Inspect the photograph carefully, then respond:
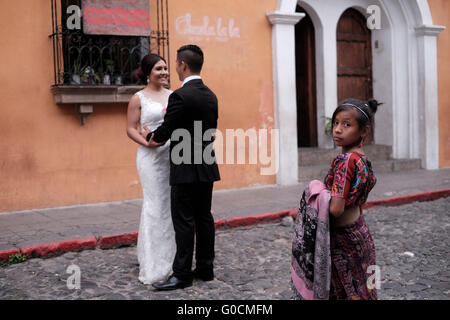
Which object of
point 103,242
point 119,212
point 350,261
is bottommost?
point 103,242

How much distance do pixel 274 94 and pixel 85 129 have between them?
10.8 feet

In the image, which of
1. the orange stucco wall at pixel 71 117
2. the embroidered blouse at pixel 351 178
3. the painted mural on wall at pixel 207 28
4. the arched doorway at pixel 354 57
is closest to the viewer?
the embroidered blouse at pixel 351 178

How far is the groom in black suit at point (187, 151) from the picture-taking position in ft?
12.7

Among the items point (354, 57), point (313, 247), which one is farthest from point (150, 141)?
point (354, 57)

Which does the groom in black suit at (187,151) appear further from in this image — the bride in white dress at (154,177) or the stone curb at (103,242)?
the stone curb at (103,242)

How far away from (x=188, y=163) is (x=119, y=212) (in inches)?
120

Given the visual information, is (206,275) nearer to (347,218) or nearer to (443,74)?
(347,218)

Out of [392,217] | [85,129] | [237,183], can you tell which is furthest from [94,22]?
[392,217]

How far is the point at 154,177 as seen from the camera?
4.24 meters

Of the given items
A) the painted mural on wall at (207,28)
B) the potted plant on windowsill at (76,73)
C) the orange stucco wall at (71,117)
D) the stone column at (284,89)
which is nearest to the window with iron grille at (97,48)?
the potted plant on windowsill at (76,73)

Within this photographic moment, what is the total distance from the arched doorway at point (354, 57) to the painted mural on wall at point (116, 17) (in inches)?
189

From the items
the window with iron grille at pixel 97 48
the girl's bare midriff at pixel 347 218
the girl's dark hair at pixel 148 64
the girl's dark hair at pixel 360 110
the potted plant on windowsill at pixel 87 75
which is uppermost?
the window with iron grille at pixel 97 48

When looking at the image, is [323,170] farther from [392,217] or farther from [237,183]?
[392,217]

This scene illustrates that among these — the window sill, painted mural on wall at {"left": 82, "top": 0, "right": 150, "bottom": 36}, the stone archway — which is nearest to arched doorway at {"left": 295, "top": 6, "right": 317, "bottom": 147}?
the stone archway
